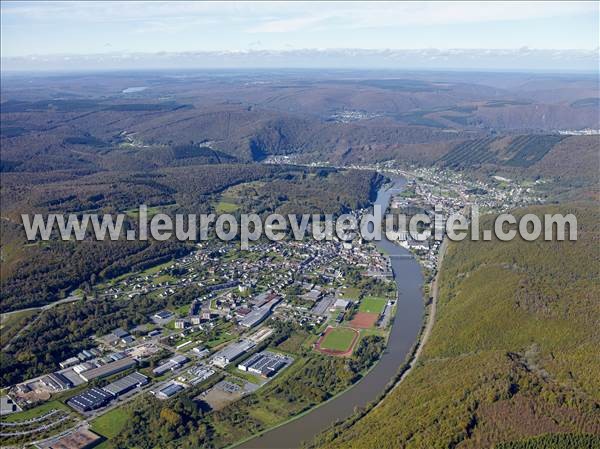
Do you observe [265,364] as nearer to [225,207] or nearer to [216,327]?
[216,327]

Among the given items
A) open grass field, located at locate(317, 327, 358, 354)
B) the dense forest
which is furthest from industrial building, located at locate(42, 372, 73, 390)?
open grass field, located at locate(317, 327, 358, 354)

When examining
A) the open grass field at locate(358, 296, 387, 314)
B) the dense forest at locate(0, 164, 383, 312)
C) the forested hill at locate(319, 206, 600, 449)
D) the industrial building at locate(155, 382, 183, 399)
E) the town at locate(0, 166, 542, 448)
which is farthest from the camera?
the dense forest at locate(0, 164, 383, 312)

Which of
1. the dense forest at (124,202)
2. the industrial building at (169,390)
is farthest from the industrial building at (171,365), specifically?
the dense forest at (124,202)

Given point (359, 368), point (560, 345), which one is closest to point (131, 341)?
point (359, 368)

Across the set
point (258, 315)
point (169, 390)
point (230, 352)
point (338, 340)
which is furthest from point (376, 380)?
point (169, 390)

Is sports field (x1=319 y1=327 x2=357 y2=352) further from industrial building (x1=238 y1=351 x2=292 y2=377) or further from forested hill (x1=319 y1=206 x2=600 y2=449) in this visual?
forested hill (x1=319 y1=206 x2=600 y2=449)
